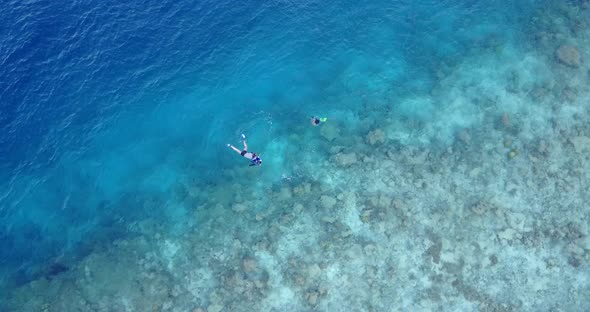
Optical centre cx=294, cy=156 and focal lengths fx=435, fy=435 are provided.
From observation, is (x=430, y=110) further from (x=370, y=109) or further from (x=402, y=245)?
(x=402, y=245)

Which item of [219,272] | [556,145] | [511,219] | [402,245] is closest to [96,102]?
[219,272]

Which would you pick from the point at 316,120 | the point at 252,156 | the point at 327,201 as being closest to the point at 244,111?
the point at 252,156

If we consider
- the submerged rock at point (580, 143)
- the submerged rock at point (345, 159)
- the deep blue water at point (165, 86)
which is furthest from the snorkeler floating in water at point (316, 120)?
the submerged rock at point (580, 143)

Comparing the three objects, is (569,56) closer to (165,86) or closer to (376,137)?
(376,137)

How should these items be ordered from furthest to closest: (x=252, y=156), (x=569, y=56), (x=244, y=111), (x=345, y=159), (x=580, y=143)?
(x=244, y=111) → (x=569, y=56) → (x=252, y=156) → (x=345, y=159) → (x=580, y=143)

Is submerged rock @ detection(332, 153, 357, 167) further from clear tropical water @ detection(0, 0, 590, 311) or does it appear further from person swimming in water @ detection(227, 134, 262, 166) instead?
person swimming in water @ detection(227, 134, 262, 166)
